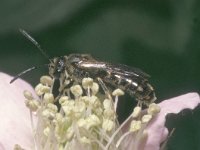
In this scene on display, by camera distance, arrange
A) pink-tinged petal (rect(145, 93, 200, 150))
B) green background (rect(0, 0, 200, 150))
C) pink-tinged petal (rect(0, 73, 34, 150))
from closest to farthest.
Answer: pink-tinged petal (rect(145, 93, 200, 150)) < pink-tinged petal (rect(0, 73, 34, 150)) < green background (rect(0, 0, 200, 150))

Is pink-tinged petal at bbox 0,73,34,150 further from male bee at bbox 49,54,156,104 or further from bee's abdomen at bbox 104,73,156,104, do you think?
bee's abdomen at bbox 104,73,156,104

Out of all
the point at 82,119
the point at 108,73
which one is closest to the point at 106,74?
the point at 108,73

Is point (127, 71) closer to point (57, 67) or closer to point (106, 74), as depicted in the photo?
point (106, 74)

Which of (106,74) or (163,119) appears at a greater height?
(106,74)

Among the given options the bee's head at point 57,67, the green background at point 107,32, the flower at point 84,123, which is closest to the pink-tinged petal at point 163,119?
the flower at point 84,123

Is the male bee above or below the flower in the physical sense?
above

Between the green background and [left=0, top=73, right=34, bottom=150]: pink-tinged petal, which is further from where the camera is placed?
the green background

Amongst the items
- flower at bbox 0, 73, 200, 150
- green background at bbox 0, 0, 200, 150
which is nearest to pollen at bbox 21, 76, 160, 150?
flower at bbox 0, 73, 200, 150
